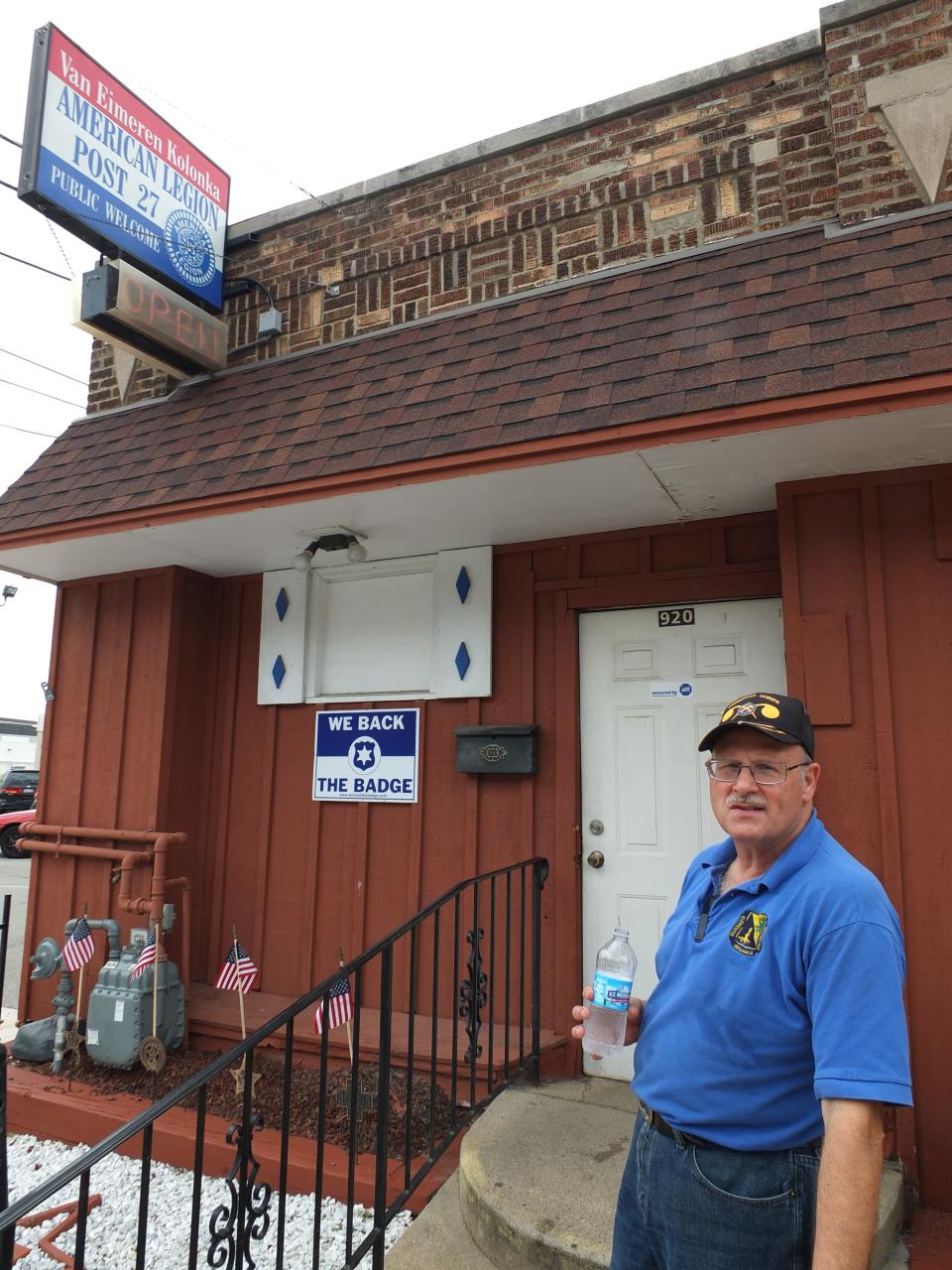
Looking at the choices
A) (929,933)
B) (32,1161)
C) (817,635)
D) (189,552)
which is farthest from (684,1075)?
(189,552)

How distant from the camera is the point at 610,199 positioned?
4.53 metres

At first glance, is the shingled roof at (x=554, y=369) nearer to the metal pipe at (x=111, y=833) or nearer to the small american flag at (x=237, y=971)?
the metal pipe at (x=111, y=833)

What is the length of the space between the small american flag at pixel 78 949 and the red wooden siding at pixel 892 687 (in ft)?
13.7

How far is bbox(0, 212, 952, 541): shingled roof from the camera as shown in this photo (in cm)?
327

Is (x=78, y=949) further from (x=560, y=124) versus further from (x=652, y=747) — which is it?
(x=560, y=124)

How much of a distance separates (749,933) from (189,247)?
560cm

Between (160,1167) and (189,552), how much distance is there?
3338 millimetres

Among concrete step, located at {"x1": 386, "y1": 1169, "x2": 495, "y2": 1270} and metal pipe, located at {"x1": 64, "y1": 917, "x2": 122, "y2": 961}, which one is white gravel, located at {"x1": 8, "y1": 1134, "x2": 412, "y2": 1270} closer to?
concrete step, located at {"x1": 386, "y1": 1169, "x2": 495, "y2": 1270}

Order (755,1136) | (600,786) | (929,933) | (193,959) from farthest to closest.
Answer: (193,959), (600,786), (929,933), (755,1136)

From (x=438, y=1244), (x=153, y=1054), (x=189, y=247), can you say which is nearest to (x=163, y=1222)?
(x=153, y=1054)

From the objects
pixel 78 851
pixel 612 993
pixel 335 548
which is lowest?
pixel 78 851

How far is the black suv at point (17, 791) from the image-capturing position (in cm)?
1919

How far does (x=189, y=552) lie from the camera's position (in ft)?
17.3

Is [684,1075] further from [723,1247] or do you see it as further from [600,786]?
[600,786]
